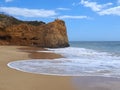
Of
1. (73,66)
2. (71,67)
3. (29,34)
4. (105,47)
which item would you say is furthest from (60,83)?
(105,47)

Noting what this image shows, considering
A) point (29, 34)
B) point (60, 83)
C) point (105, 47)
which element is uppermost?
point (29, 34)

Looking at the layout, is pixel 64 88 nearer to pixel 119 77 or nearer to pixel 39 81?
pixel 39 81

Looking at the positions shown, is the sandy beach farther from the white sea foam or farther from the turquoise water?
the turquoise water

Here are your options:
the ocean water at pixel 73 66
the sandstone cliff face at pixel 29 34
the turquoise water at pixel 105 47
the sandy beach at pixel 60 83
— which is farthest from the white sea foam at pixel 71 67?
the sandstone cliff face at pixel 29 34

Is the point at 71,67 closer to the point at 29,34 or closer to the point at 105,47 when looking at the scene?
the point at 29,34

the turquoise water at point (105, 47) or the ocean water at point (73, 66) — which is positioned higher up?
the ocean water at point (73, 66)

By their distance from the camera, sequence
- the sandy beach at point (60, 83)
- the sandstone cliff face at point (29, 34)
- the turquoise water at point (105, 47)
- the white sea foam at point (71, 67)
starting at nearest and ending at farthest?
the sandy beach at point (60, 83) → the white sea foam at point (71, 67) → the turquoise water at point (105, 47) → the sandstone cliff face at point (29, 34)

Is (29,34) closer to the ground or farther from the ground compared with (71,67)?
farther from the ground

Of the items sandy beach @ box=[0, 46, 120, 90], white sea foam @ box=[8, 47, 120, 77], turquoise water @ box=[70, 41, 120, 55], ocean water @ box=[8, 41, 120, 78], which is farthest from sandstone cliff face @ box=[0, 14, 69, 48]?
sandy beach @ box=[0, 46, 120, 90]

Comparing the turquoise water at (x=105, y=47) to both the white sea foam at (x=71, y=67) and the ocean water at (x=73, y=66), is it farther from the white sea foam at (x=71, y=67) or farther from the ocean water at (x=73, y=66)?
the white sea foam at (x=71, y=67)

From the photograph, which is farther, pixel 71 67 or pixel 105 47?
pixel 105 47

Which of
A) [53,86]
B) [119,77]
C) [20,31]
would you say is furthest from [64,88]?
[20,31]

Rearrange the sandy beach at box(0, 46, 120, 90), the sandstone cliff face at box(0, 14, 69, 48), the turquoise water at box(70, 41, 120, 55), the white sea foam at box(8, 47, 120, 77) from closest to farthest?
the sandy beach at box(0, 46, 120, 90) → the white sea foam at box(8, 47, 120, 77) → the turquoise water at box(70, 41, 120, 55) → the sandstone cliff face at box(0, 14, 69, 48)

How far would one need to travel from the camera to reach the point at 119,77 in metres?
9.86
